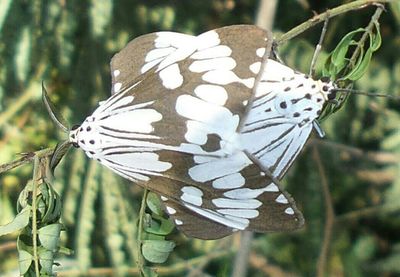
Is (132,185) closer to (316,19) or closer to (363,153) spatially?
(363,153)

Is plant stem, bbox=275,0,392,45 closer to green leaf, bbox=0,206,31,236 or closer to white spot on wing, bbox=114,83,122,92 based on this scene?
white spot on wing, bbox=114,83,122,92

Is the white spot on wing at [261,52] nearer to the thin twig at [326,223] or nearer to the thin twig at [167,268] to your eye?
the thin twig at [326,223]

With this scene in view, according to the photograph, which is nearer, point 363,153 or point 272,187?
point 272,187

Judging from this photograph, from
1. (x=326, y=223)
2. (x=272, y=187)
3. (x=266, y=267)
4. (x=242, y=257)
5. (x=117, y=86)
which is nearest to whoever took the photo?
(x=272, y=187)

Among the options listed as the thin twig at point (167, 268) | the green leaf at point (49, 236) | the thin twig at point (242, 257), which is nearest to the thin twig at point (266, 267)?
the thin twig at point (167, 268)

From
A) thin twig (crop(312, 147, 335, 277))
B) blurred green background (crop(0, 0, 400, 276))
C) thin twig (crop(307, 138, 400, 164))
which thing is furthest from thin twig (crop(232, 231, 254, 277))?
thin twig (crop(307, 138, 400, 164))

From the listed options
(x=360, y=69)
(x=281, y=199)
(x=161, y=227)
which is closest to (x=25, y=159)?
(x=161, y=227)
